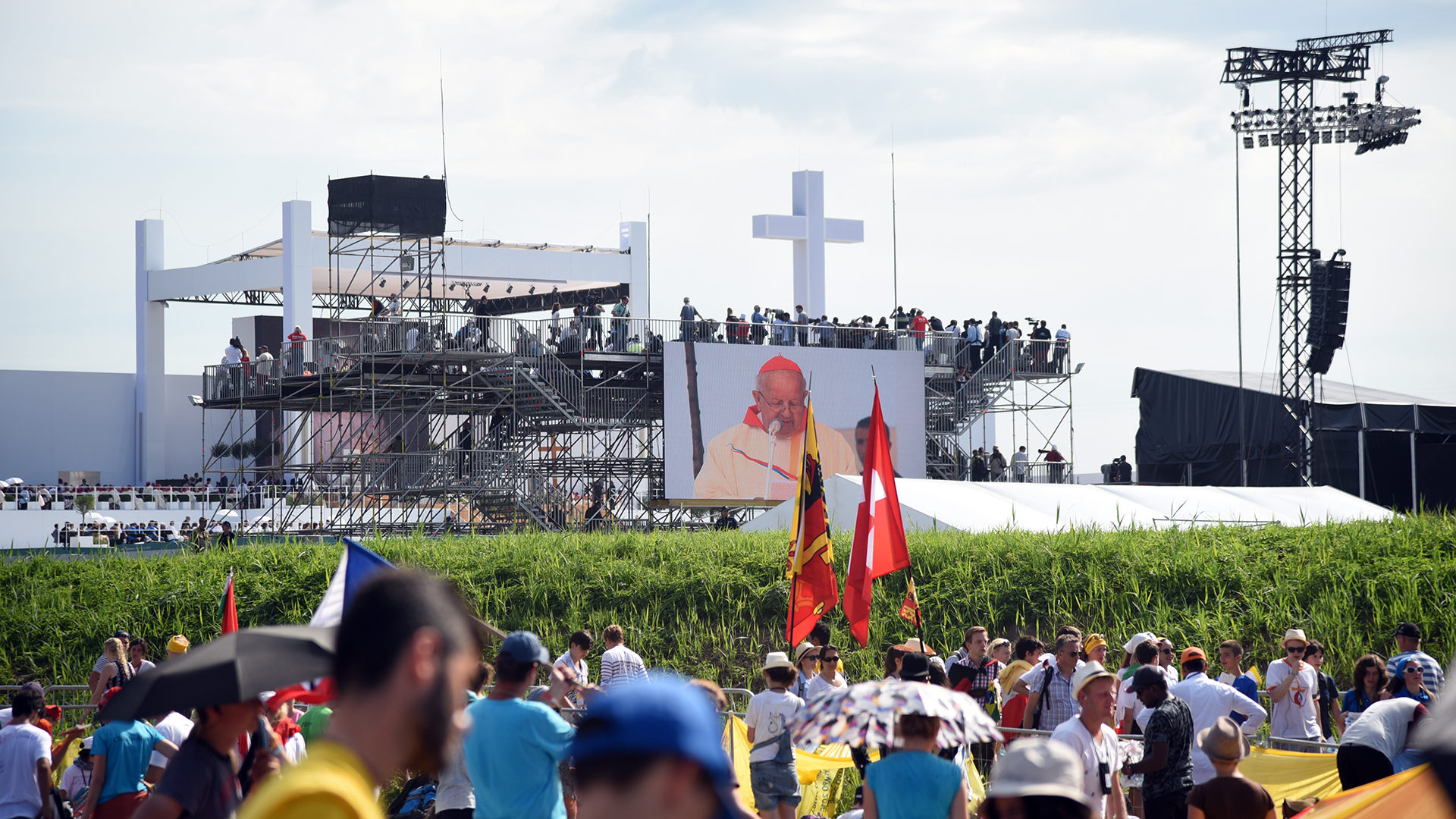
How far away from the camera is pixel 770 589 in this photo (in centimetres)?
2228

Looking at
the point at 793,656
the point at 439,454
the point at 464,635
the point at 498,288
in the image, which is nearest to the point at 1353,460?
the point at 439,454

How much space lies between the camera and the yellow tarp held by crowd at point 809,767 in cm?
1010

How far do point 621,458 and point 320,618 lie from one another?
34.5 m

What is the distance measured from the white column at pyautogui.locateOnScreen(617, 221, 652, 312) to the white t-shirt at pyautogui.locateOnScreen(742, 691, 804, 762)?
151 ft

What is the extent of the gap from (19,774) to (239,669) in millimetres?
6402

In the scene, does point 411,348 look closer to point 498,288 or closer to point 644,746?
point 498,288

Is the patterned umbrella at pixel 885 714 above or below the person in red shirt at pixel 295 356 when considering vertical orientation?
below

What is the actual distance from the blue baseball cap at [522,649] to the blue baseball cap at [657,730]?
12.2 ft

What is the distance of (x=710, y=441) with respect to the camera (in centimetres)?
4034

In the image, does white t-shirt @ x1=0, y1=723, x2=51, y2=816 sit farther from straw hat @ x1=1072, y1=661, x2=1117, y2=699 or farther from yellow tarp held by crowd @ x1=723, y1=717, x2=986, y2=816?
straw hat @ x1=1072, y1=661, x2=1117, y2=699

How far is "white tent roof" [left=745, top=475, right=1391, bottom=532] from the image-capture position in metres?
26.1

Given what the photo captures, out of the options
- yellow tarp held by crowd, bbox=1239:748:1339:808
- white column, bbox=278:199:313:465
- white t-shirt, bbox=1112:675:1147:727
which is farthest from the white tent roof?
white column, bbox=278:199:313:465

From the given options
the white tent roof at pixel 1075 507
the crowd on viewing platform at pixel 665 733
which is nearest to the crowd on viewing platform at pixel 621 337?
the white tent roof at pixel 1075 507

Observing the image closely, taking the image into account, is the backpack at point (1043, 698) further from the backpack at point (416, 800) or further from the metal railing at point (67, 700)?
the metal railing at point (67, 700)
